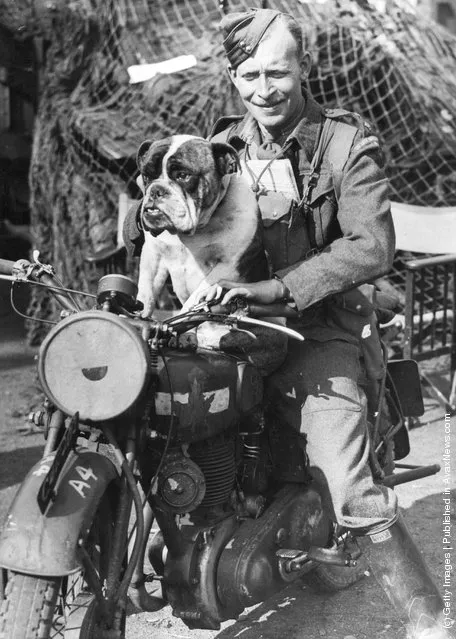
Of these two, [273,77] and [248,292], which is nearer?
[248,292]

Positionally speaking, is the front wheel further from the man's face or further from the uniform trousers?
the man's face

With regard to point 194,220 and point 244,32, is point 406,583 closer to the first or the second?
point 194,220

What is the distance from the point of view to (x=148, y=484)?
2615 millimetres

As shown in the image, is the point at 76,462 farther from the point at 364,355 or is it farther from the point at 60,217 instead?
the point at 60,217

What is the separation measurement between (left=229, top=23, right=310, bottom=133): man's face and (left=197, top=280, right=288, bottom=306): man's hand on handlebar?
0.67 m

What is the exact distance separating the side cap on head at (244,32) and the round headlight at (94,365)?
1.15m

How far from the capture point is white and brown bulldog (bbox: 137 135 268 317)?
8.41 feet

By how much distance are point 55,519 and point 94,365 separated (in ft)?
1.33

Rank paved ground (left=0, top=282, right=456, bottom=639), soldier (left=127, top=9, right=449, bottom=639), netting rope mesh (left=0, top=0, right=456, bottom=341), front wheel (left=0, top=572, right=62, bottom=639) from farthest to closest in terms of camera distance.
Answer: netting rope mesh (left=0, top=0, right=456, bottom=341) → paved ground (left=0, top=282, right=456, bottom=639) → soldier (left=127, top=9, right=449, bottom=639) → front wheel (left=0, top=572, right=62, bottom=639)

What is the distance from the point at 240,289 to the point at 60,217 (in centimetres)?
553

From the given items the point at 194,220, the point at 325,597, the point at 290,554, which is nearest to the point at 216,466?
the point at 290,554

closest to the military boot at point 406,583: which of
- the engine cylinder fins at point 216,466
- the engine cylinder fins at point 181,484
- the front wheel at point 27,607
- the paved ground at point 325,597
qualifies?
the paved ground at point 325,597

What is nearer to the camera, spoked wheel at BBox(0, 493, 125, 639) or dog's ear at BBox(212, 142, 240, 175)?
spoked wheel at BBox(0, 493, 125, 639)

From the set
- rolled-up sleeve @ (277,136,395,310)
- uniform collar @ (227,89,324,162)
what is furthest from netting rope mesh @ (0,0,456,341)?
rolled-up sleeve @ (277,136,395,310)
